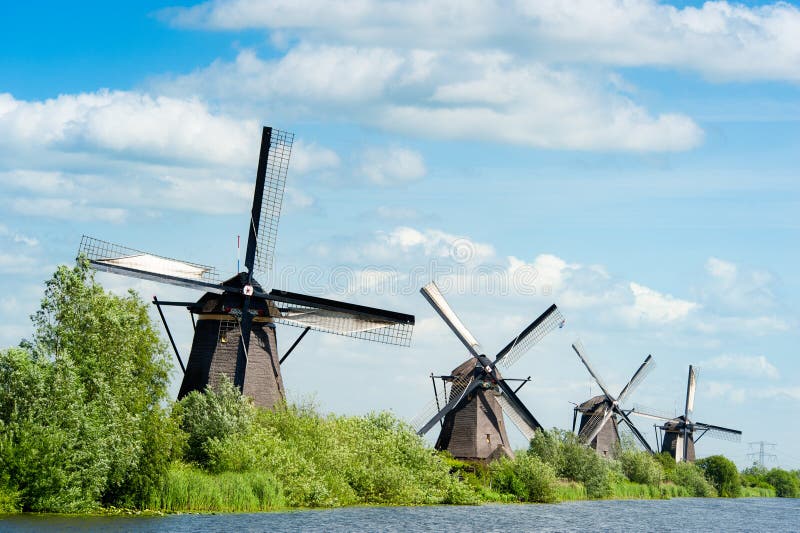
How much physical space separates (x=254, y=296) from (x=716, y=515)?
2849 centimetres

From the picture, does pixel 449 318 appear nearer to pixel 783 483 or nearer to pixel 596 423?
pixel 596 423

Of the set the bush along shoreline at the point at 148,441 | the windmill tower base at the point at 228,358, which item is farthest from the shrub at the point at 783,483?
the windmill tower base at the point at 228,358

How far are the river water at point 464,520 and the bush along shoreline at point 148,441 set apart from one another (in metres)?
1.20

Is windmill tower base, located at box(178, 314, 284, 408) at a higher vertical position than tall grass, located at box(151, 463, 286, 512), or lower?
higher

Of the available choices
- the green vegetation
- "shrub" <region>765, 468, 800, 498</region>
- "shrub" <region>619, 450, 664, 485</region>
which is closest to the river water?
"shrub" <region>619, 450, 664, 485</region>

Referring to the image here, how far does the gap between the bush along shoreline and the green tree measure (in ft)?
151

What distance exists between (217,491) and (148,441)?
395 cm

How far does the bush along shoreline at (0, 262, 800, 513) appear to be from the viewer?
1249 inches

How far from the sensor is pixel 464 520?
41125mm

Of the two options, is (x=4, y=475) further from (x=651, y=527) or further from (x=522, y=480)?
(x=522, y=480)

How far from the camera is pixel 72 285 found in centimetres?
3456

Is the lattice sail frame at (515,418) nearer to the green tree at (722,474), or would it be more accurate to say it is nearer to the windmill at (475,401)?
the windmill at (475,401)

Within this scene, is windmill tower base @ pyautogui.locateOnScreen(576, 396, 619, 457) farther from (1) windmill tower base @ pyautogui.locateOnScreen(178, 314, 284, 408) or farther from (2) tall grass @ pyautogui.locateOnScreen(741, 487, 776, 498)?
(1) windmill tower base @ pyautogui.locateOnScreen(178, 314, 284, 408)

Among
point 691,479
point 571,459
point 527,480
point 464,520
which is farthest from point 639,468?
point 464,520
